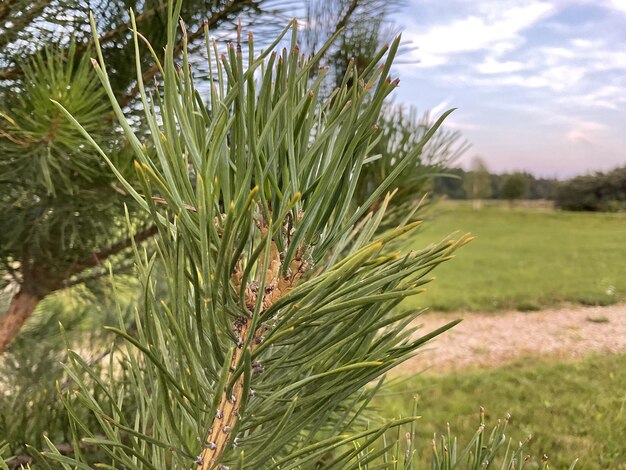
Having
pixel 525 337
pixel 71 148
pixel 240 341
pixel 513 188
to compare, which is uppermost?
pixel 513 188

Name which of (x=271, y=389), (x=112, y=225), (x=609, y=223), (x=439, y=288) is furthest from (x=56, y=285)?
(x=609, y=223)

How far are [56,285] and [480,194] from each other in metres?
16.9

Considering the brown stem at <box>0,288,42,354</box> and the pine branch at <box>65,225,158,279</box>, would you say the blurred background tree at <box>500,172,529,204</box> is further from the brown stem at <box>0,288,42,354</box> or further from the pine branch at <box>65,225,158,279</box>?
the brown stem at <box>0,288,42,354</box>

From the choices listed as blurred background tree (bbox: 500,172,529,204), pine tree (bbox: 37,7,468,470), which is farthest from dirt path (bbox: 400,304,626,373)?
blurred background tree (bbox: 500,172,529,204)

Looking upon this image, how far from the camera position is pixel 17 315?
2.68 feet

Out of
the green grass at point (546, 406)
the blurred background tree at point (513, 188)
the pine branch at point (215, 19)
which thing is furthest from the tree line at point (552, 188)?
the green grass at point (546, 406)

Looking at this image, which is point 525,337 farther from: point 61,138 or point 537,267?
point 61,138

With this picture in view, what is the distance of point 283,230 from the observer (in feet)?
1.15

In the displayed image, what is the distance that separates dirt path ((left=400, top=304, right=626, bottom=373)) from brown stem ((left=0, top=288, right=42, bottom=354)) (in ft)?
11.4

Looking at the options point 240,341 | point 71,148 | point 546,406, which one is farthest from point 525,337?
point 240,341

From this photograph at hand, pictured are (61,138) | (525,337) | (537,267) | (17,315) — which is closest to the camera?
(61,138)

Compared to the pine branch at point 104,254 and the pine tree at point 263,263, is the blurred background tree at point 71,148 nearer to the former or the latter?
the pine branch at point 104,254

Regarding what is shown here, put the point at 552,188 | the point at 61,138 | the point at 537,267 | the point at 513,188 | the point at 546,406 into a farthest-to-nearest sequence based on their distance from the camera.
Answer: the point at 513,188
the point at 537,267
the point at 552,188
the point at 546,406
the point at 61,138

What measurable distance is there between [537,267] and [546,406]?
20.0 feet
